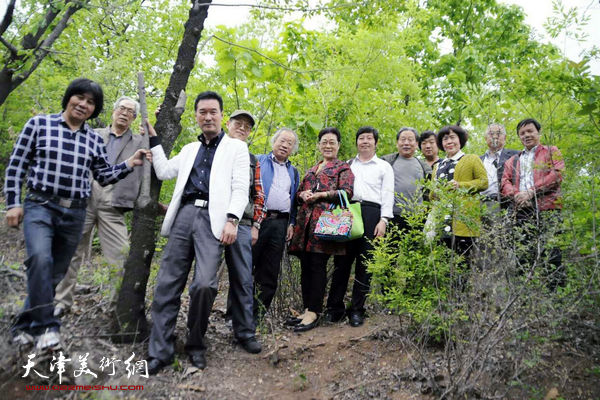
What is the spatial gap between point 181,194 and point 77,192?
80 centimetres

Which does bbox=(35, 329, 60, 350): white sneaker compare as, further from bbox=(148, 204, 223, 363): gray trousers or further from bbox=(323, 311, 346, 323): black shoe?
bbox=(323, 311, 346, 323): black shoe

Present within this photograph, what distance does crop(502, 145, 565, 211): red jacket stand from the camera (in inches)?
142

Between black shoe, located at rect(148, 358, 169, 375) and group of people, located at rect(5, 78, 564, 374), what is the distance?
0.01 meters

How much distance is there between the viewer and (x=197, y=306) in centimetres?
330

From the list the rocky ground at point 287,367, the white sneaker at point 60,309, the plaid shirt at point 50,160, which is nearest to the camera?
the rocky ground at point 287,367

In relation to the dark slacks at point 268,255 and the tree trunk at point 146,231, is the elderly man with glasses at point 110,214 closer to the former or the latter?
the tree trunk at point 146,231

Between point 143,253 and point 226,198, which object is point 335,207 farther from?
point 143,253

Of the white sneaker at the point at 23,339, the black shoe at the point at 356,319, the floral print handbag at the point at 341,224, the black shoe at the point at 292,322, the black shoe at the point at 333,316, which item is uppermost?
the floral print handbag at the point at 341,224

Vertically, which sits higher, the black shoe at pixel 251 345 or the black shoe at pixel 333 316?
the black shoe at pixel 333 316

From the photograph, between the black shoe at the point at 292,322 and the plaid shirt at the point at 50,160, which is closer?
the plaid shirt at the point at 50,160

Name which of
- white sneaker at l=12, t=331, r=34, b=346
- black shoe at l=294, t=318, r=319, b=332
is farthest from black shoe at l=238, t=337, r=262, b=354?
white sneaker at l=12, t=331, r=34, b=346

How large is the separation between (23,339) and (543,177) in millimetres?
4613

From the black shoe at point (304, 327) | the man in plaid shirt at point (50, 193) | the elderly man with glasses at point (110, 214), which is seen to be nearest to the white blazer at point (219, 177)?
the man in plaid shirt at point (50, 193)

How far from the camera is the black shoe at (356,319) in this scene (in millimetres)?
4262
